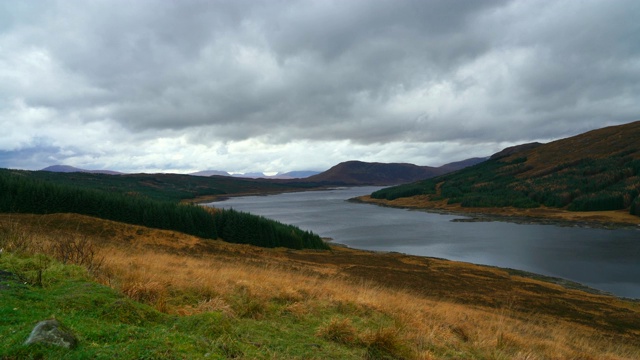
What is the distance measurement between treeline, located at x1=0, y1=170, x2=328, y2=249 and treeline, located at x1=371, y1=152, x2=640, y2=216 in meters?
71.7

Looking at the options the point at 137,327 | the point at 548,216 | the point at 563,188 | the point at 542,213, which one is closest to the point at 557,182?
the point at 563,188

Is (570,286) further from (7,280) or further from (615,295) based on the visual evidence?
(7,280)

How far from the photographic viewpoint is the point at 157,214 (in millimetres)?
45562

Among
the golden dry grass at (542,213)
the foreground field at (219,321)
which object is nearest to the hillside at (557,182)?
the golden dry grass at (542,213)

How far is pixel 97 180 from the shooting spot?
163750mm

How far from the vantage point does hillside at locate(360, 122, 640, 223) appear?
87613 mm

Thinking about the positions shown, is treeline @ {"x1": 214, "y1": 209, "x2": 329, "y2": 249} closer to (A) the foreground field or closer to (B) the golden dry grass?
(A) the foreground field

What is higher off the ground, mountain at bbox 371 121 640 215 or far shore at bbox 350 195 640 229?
mountain at bbox 371 121 640 215

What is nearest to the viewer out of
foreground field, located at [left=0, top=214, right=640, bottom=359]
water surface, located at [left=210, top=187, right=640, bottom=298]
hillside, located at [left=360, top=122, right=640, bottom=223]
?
foreground field, located at [left=0, top=214, right=640, bottom=359]

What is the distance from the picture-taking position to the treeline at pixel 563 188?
274 feet

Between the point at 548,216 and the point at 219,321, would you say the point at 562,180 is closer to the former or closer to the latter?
the point at 548,216

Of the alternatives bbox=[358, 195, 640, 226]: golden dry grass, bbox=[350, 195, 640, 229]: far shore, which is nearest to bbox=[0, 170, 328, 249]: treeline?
bbox=[350, 195, 640, 229]: far shore

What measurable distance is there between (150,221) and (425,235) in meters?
42.4

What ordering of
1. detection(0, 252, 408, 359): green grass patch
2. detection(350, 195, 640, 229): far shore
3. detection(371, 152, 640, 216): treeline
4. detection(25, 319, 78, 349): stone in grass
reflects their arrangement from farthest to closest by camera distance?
detection(371, 152, 640, 216): treeline
detection(350, 195, 640, 229): far shore
detection(0, 252, 408, 359): green grass patch
detection(25, 319, 78, 349): stone in grass
